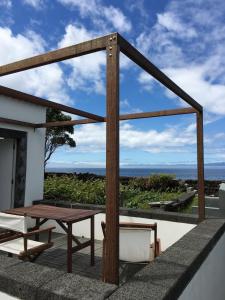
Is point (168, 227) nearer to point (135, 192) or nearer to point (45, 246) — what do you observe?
point (45, 246)

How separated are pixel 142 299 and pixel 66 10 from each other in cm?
548

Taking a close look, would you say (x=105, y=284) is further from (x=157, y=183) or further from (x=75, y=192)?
(x=157, y=183)

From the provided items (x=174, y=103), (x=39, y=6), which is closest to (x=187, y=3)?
(x=174, y=103)

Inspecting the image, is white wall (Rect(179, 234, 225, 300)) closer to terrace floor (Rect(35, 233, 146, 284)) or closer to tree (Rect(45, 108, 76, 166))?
terrace floor (Rect(35, 233, 146, 284))

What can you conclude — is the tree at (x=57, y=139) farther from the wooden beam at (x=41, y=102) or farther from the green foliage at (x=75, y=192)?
the wooden beam at (x=41, y=102)

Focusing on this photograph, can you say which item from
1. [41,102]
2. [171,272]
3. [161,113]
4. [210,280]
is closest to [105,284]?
[171,272]

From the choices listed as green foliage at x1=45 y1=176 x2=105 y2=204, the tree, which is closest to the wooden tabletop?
green foliage at x1=45 y1=176 x2=105 y2=204

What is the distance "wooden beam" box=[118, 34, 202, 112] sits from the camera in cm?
234

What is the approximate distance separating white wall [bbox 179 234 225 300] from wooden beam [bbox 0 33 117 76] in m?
2.12

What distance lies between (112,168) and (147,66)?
1.13 m

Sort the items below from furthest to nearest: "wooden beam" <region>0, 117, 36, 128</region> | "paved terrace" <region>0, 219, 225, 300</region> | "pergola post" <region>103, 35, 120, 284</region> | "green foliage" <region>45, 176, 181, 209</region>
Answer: "green foliage" <region>45, 176, 181, 209</region>, "wooden beam" <region>0, 117, 36, 128</region>, "pergola post" <region>103, 35, 120, 284</region>, "paved terrace" <region>0, 219, 225, 300</region>

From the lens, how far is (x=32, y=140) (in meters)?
7.39

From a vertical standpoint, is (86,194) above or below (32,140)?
below

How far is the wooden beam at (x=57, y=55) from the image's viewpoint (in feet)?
7.51
